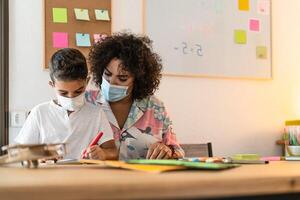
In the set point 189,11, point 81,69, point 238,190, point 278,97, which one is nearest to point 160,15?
point 189,11

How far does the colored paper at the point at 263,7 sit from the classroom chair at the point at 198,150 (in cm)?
105

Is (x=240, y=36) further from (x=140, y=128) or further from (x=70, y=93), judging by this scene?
(x=70, y=93)

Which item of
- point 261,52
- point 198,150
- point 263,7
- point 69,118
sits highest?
point 263,7

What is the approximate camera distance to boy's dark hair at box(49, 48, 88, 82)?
1.50m

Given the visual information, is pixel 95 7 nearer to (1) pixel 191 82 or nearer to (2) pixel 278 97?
(1) pixel 191 82

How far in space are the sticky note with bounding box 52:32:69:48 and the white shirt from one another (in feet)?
3.25

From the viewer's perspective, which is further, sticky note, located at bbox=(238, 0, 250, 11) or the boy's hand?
sticky note, located at bbox=(238, 0, 250, 11)

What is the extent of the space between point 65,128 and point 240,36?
1808 millimetres

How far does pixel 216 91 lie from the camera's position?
2887 millimetres

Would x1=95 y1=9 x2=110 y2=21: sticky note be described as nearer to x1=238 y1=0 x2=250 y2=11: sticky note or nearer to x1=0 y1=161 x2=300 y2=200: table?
x1=238 y1=0 x2=250 y2=11: sticky note

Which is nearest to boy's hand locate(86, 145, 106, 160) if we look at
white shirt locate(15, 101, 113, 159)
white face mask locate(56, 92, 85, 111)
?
white shirt locate(15, 101, 113, 159)

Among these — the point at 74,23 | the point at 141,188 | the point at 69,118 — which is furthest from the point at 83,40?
the point at 141,188

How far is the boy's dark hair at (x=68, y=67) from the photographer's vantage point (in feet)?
4.91

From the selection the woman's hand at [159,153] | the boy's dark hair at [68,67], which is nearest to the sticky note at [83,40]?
the boy's dark hair at [68,67]
